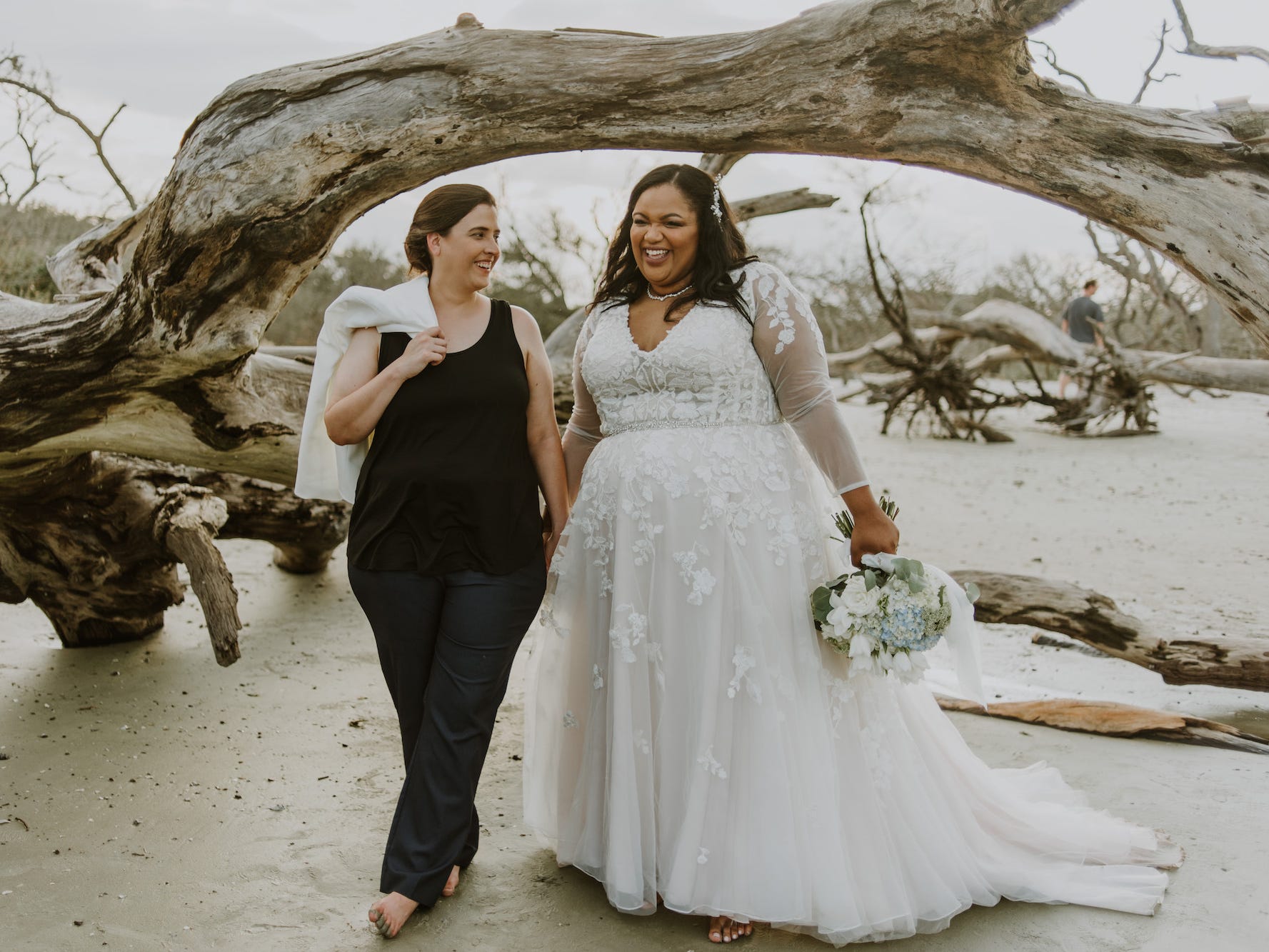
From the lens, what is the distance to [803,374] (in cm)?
296

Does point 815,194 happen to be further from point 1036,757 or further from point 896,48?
point 1036,757

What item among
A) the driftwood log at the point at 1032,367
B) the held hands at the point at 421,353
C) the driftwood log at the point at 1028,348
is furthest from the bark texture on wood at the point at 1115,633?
the driftwood log at the point at 1032,367

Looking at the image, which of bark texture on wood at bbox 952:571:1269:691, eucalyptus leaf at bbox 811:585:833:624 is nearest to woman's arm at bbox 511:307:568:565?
eucalyptus leaf at bbox 811:585:833:624

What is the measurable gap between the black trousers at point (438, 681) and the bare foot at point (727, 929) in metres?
0.75

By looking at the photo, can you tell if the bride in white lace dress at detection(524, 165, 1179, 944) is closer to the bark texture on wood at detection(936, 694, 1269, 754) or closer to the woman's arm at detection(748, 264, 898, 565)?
the woman's arm at detection(748, 264, 898, 565)

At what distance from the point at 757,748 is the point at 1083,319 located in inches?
563

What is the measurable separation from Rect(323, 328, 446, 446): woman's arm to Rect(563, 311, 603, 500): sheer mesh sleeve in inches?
23.0

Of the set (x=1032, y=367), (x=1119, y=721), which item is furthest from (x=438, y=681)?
(x=1032, y=367)

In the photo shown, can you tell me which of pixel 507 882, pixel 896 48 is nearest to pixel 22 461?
pixel 507 882

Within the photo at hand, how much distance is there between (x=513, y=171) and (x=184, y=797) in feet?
58.4

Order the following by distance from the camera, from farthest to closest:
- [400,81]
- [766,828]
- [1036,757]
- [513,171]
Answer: [513,171] → [1036,757] → [400,81] → [766,828]

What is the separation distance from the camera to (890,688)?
2.98 m

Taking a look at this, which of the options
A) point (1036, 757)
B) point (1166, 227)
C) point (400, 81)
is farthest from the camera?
point (1036, 757)

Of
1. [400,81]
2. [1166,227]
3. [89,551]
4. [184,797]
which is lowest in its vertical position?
[184,797]
